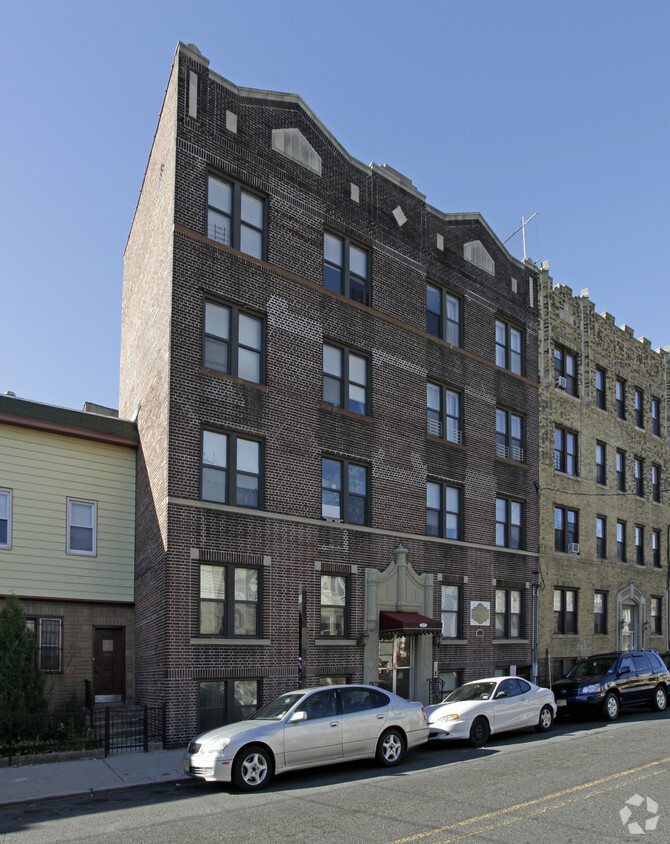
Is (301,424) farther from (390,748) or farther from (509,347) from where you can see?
(509,347)

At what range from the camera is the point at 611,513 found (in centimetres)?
3275

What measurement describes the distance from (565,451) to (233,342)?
51.5 ft

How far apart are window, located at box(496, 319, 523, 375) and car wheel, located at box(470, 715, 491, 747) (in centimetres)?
1426

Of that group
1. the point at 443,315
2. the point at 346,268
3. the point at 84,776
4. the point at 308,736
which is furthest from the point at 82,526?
the point at 443,315

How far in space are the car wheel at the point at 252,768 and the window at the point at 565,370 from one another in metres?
21.1

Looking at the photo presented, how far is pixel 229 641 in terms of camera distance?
18.4m

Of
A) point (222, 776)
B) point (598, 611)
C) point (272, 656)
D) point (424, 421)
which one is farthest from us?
point (598, 611)

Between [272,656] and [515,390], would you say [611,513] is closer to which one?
[515,390]

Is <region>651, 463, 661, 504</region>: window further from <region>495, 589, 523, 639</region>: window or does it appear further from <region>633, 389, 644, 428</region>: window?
<region>495, 589, 523, 639</region>: window

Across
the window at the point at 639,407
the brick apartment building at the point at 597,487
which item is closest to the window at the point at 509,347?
the brick apartment building at the point at 597,487

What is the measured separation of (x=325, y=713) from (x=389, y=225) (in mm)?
15406

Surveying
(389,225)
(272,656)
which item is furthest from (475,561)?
(389,225)

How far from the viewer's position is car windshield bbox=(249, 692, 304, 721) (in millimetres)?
13307

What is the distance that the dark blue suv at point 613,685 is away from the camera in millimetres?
20141
